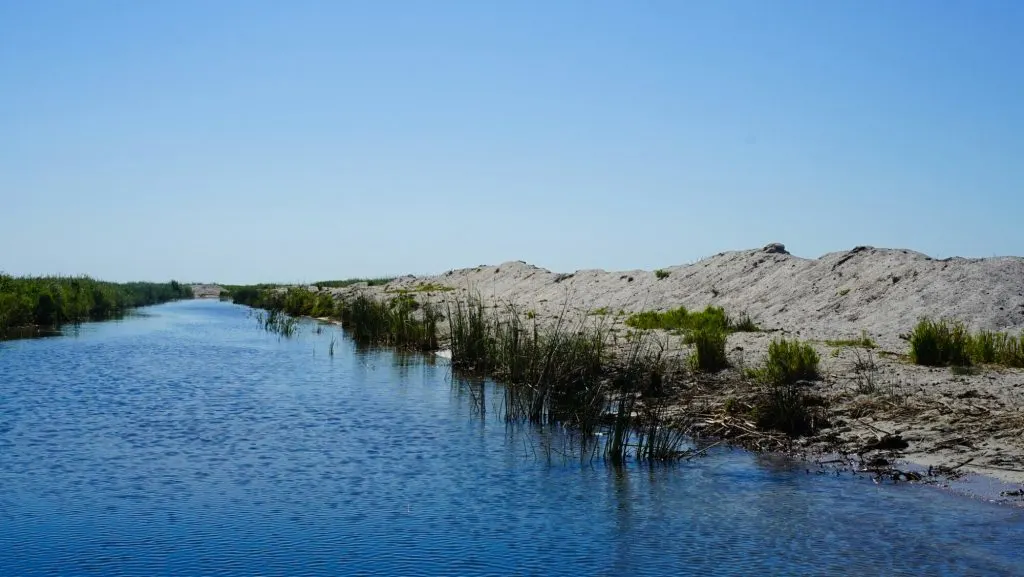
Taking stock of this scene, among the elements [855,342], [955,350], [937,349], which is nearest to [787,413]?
[937,349]

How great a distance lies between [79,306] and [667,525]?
111 ft

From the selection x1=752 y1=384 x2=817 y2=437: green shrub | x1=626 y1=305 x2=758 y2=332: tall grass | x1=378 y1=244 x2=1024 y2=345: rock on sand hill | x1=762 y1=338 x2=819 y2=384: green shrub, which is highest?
x1=378 y1=244 x2=1024 y2=345: rock on sand hill

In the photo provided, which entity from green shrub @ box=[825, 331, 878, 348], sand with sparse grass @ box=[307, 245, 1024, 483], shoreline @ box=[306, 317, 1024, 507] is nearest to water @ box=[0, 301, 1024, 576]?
shoreline @ box=[306, 317, 1024, 507]

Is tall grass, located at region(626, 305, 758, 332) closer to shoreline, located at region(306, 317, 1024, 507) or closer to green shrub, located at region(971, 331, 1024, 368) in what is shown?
green shrub, located at region(971, 331, 1024, 368)

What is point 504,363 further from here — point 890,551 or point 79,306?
point 79,306

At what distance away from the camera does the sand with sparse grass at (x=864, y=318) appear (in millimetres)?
9445

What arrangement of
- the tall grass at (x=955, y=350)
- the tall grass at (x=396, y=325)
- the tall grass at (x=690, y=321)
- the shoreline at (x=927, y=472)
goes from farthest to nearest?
the tall grass at (x=396, y=325)
the tall grass at (x=690, y=321)
the tall grass at (x=955, y=350)
the shoreline at (x=927, y=472)

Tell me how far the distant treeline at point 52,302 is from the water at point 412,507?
1662 centimetres

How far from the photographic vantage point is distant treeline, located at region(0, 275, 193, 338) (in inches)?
1097

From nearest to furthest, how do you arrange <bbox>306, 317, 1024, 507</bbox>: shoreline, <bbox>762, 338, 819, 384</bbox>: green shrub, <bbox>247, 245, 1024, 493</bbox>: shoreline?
1. <bbox>306, 317, 1024, 507</bbox>: shoreline
2. <bbox>247, 245, 1024, 493</bbox>: shoreline
3. <bbox>762, 338, 819, 384</bbox>: green shrub

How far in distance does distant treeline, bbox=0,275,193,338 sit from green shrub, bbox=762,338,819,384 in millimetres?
22265

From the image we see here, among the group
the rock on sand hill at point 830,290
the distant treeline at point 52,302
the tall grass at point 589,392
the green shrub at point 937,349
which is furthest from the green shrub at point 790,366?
the distant treeline at point 52,302

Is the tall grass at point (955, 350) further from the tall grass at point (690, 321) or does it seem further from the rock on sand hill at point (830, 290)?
the tall grass at point (690, 321)

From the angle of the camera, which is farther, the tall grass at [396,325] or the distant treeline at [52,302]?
the distant treeline at [52,302]
